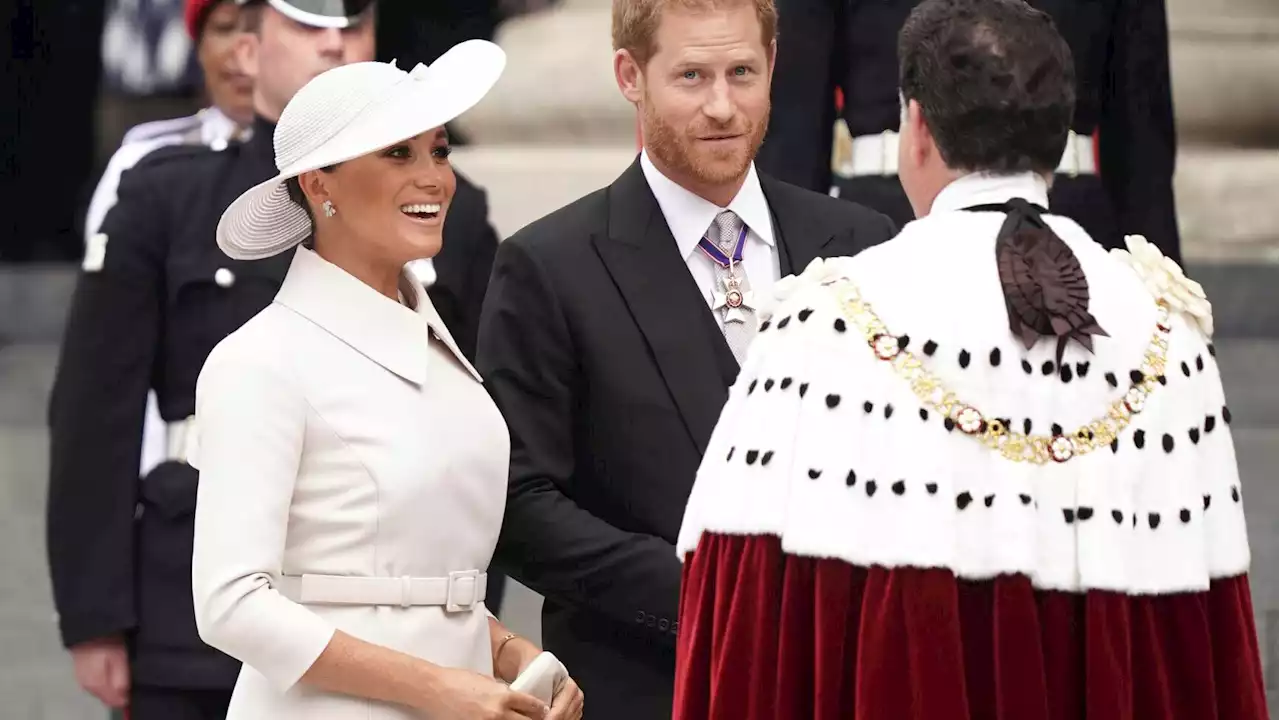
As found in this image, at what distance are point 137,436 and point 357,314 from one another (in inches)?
44.3

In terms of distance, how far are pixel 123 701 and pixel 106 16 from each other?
4.04 meters

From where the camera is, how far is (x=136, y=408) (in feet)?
12.0

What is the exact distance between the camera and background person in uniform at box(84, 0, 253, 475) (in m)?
4.07

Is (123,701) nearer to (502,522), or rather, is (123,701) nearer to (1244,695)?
(502,522)

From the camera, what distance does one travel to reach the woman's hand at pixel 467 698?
2531 millimetres

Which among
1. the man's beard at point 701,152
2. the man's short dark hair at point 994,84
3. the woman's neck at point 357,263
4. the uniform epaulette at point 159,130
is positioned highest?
the man's short dark hair at point 994,84

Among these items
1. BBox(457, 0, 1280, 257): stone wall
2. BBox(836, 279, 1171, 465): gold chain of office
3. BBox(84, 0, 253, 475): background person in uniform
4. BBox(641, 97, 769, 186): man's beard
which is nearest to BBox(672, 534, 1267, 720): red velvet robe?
BBox(836, 279, 1171, 465): gold chain of office

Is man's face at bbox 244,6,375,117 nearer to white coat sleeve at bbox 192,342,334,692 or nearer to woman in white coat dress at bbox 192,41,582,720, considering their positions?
woman in white coat dress at bbox 192,41,582,720

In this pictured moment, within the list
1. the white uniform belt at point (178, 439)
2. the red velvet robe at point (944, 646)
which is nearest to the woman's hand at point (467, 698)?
the red velvet robe at point (944, 646)

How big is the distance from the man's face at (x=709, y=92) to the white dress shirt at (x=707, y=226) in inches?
1.9

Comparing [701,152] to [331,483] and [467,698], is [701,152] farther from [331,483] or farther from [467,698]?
[467,698]

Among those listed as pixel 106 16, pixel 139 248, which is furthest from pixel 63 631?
pixel 106 16

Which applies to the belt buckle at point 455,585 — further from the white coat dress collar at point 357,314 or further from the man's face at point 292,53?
the man's face at point 292,53

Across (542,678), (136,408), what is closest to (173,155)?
(136,408)
